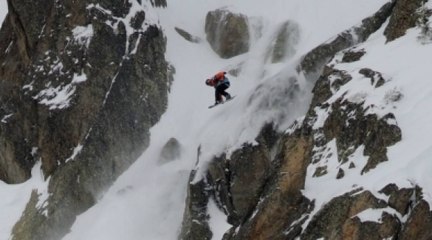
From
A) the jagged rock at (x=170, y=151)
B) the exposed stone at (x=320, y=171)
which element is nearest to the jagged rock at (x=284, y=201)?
the exposed stone at (x=320, y=171)

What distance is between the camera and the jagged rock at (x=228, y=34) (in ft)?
117

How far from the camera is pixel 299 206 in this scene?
16062 millimetres

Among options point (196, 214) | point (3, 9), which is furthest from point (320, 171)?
point (3, 9)

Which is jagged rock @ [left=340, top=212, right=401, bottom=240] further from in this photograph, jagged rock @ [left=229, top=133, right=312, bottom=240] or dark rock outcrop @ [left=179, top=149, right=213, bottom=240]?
dark rock outcrop @ [left=179, top=149, right=213, bottom=240]

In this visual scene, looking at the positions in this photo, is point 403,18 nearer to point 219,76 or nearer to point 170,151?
point 219,76

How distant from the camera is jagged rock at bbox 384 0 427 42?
21.0m

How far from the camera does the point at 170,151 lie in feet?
97.9

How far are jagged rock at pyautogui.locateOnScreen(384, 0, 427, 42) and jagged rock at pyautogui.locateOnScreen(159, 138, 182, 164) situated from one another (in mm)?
10961

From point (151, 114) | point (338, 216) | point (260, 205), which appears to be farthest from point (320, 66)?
point (338, 216)

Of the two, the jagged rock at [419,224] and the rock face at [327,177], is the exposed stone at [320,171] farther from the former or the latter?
the jagged rock at [419,224]

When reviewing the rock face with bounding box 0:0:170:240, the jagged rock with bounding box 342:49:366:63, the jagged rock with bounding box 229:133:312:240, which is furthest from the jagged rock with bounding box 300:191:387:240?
the rock face with bounding box 0:0:170:240

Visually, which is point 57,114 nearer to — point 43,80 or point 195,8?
point 43,80

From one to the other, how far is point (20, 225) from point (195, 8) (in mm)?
15776

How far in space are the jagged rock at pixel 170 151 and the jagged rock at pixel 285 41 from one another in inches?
264
